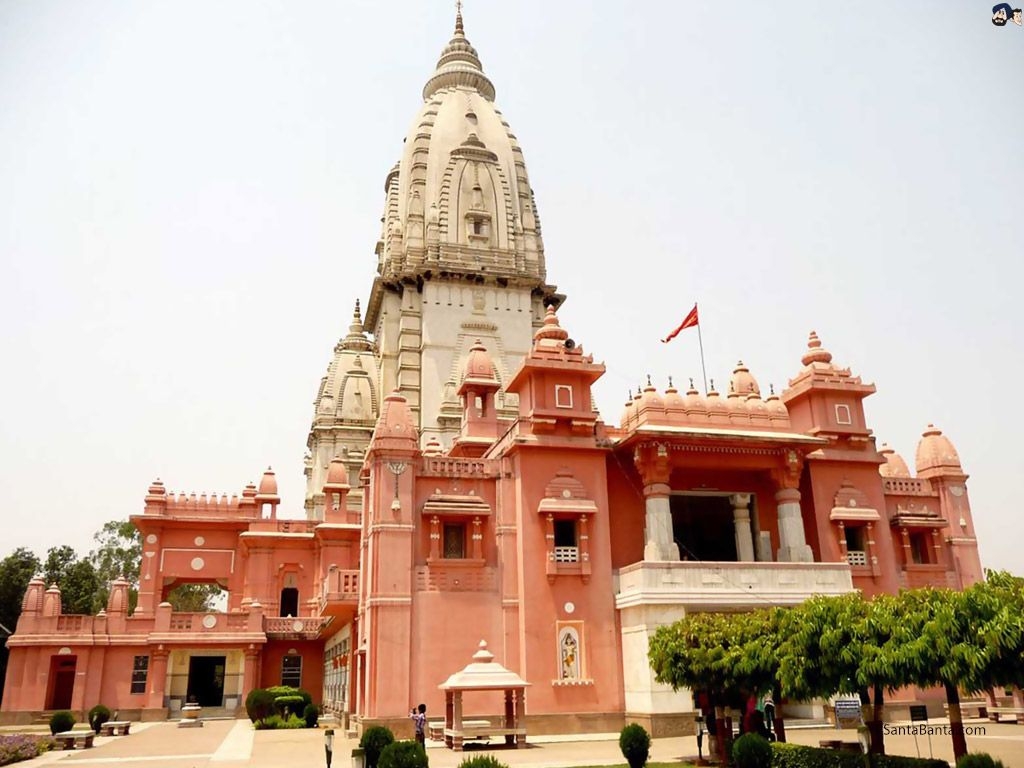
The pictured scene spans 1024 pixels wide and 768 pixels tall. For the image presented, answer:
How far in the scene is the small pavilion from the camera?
21625 millimetres

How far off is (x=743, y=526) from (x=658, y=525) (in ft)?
12.0

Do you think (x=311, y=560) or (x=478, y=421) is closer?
(x=478, y=421)

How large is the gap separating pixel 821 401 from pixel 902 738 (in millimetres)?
10811

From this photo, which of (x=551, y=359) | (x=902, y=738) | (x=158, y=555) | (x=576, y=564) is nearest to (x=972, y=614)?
(x=902, y=738)

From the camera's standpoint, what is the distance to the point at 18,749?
69.1 feet

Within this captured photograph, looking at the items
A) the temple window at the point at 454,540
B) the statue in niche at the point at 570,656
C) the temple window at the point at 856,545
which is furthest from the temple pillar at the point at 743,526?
the temple window at the point at 454,540

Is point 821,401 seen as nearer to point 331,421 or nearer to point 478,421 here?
point 478,421

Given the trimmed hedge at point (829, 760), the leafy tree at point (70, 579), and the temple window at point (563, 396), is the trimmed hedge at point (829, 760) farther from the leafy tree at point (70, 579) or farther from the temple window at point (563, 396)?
the leafy tree at point (70, 579)

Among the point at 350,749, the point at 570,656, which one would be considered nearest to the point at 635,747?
the point at 350,749

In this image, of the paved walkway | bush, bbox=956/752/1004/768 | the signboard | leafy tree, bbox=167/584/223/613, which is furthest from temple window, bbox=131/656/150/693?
leafy tree, bbox=167/584/223/613

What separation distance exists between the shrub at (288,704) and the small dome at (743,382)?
64.4 ft

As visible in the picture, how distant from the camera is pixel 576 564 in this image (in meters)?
26.0

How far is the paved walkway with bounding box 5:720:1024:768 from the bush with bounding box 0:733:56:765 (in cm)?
33

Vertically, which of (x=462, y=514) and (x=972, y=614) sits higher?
(x=462, y=514)
